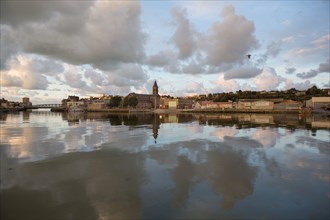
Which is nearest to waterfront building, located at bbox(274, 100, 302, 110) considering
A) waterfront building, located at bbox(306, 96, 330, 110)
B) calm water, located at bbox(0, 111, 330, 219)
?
waterfront building, located at bbox(306, 96, 330, 110)

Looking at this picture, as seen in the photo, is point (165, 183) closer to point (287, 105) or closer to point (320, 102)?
point (320, 102)

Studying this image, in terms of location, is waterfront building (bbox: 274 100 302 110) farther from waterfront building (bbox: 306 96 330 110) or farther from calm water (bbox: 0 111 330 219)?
calm water (bbox: 0 111 330 219)

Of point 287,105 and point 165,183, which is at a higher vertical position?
point 287,105

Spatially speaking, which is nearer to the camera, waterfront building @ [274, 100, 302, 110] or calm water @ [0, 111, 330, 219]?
calm water @ [0, 111, 330, 219]

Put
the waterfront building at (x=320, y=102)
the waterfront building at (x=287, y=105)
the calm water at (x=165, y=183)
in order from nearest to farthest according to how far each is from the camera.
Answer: the calm water at (x=165, y=183), the waterfront building at (x=320, y=102), the waterfront building at (x=287, y=105)

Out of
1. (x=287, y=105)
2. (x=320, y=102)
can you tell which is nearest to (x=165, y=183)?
(x=320, y=102)

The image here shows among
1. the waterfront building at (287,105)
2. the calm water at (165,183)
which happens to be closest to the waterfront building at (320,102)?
the waterfront building at (287,105)

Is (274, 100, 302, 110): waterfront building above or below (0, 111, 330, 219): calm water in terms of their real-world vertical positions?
above

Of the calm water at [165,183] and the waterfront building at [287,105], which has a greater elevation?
the waterfront building at [287,105]

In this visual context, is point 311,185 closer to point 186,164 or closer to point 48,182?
point 186,164

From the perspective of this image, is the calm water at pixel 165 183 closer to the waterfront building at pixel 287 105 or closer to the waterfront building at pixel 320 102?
the waterfront building at pixel 320 102

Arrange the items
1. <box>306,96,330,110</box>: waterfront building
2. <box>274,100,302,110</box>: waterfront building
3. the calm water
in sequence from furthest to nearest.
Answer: <box>274,100,302,110</box>: waterfront building < <box>306,96,330,110</box>: waterfront building < the calm water

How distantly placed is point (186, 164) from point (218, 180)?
3.20m

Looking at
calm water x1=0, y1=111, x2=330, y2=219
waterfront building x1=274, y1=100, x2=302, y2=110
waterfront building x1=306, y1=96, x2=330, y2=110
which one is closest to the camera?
calm water x1=0, y1=111, x2=330, y2=219
